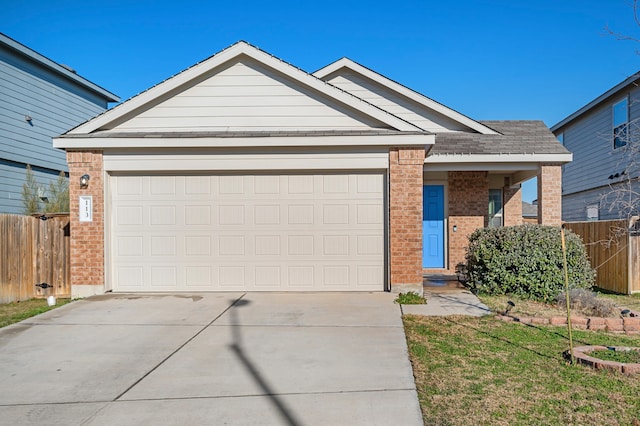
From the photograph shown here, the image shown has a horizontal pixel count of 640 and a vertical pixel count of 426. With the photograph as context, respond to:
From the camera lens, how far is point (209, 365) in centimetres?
519

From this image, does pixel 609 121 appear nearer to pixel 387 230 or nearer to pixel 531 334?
pixel 387 230

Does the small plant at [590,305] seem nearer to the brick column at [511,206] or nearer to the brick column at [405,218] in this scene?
the brick column at [405,218]

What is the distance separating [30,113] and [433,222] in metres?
13.2

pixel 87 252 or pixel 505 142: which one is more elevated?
pixel 505 142

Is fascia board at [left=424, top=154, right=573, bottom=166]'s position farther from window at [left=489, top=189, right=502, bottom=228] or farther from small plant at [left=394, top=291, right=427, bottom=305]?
small plant at [left=394, top=291, right=427, bottom=305]

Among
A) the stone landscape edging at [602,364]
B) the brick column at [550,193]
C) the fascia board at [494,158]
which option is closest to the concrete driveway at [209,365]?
the stone landscape edging at [602,364]

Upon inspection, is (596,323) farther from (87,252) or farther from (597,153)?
(597,153)

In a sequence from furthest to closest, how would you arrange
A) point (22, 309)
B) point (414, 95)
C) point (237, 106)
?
1. point (414, 95)
2. point (237, 106)
3. point (22, 309)

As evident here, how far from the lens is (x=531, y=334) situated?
6.34 meters

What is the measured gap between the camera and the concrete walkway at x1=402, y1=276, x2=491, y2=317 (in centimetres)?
762

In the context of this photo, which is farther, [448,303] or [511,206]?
[511,206]

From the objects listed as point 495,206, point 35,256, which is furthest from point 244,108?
point 495,206

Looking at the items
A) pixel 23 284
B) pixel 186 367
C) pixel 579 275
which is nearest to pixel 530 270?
pixel 579 275

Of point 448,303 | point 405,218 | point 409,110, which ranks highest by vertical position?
point 409,110
